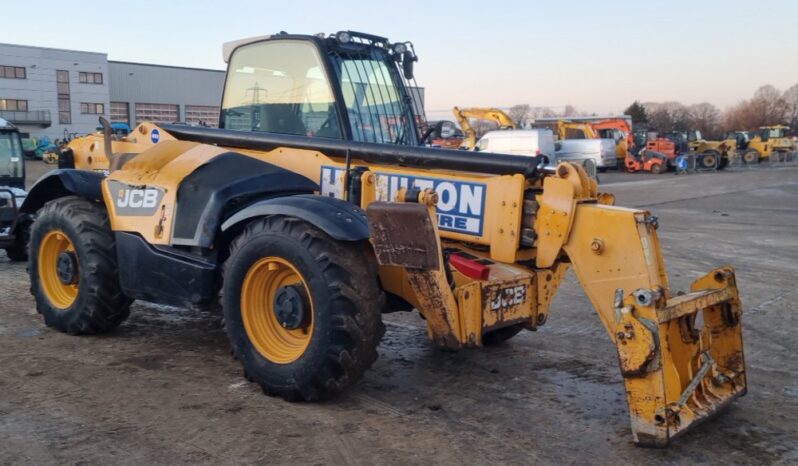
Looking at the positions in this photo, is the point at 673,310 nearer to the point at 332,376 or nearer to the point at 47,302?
the point at 332,376

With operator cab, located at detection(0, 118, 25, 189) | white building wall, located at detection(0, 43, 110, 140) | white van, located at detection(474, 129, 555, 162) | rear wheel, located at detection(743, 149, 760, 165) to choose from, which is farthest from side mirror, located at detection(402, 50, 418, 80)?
white building wall, located at detection(0, 43, 110, 140)

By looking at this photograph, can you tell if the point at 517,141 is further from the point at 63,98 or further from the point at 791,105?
the point at 791,105

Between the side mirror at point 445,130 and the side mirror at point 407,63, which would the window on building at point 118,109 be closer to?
the side mirror at point 407,63

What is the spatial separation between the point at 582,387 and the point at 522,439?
1086 millimetres

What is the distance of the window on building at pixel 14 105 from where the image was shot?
61.6 m

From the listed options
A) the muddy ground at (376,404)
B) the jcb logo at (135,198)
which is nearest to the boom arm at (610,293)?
the muddy ground at (376,404)

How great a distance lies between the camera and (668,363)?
3.80 m

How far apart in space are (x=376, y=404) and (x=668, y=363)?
1.76 metres

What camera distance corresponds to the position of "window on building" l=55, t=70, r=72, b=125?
64750 mm

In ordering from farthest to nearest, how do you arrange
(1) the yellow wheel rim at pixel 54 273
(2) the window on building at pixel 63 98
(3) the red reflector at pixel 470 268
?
(2) the window on building at pixel 63 98
(1) the yellow wheel rim at pixel 54 273
(3) the red reflector at pixel 470 268

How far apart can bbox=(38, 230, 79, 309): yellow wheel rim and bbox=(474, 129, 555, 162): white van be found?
2105 cm

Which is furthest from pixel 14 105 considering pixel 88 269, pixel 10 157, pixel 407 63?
pixel 407 63

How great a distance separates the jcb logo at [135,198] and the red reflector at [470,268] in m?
2.25

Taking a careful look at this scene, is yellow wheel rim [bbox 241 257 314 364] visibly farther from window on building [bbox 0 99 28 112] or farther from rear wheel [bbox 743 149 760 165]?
window on building [bbox 0 99 28 112]
